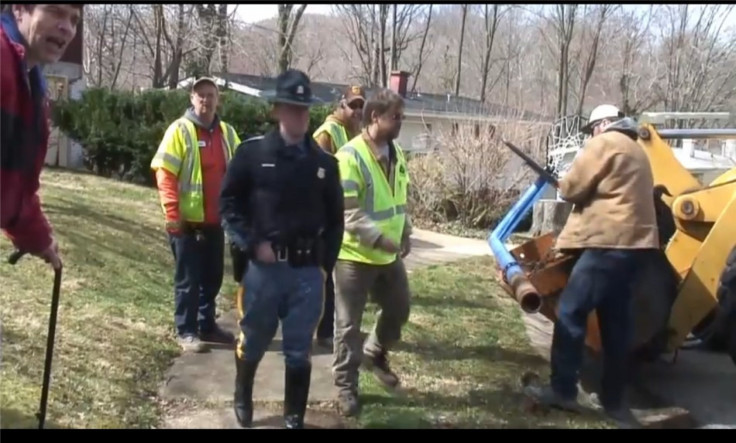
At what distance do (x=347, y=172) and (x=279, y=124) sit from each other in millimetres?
700

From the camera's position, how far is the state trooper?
4.83m

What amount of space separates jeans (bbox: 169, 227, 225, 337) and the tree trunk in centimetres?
652

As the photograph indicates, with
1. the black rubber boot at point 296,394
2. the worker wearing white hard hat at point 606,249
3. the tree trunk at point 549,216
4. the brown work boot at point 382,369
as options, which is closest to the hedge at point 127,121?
the tree trunk at point 549,216

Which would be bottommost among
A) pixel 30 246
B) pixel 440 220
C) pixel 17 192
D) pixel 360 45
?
pixel 440 220

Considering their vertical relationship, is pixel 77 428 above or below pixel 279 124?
below

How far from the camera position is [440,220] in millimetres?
17312

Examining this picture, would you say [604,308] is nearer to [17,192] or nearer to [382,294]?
[382,294]

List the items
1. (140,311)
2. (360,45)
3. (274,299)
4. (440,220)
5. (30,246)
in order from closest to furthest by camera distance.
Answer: (30,246) → (274,299) → (140,311) → (440,220) → (360,45)

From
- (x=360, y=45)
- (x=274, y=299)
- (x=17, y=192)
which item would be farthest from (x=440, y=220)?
(x=360, y=45)

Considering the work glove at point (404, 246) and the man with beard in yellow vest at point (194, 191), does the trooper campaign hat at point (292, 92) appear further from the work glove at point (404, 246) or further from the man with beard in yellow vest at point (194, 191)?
the man with beard in yellow vest at point (194, 191)

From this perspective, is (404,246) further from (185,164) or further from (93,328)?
(93,328)

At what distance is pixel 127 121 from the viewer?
1952cm

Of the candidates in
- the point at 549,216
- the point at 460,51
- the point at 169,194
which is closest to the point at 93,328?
the point at 169,194

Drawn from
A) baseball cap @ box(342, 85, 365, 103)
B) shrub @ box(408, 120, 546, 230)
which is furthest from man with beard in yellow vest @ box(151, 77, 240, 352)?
shrub @ box(408, 120, 546, 230)
